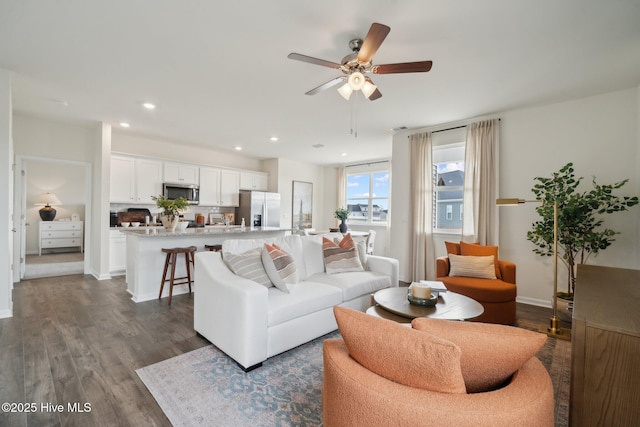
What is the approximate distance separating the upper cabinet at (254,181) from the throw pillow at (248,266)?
4819 mm

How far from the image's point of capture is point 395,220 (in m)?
5.24

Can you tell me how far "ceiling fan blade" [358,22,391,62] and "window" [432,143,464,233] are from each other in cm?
307

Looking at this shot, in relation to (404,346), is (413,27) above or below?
above

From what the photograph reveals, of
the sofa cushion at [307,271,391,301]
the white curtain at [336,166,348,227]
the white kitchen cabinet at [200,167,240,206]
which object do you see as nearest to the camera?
the sofa cushion at [307,271,391,301]

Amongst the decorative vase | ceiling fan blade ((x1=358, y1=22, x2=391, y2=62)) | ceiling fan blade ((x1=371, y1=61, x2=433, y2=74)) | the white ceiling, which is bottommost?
the decorative vase

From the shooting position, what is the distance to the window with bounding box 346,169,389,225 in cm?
762

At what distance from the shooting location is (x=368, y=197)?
789 cm

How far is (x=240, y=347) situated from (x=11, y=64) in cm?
372

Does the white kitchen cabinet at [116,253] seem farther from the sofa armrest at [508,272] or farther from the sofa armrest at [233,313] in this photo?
the sofa armrest at [508,272]

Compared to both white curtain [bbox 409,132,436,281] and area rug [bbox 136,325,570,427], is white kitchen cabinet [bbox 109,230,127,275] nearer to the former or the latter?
area rug [bbox 136,325,570,427]

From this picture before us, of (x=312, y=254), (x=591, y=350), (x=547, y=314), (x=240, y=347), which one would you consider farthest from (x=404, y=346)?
(x=547, y=314)

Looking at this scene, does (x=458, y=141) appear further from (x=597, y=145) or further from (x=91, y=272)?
(x=91, y=272)

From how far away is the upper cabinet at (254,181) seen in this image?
23.9ft

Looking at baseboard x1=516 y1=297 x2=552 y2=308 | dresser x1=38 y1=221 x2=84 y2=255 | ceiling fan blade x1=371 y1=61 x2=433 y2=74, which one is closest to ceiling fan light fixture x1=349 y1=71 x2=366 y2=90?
ceiling fan blade x1=371 y1=61 x2=433 y2=74
